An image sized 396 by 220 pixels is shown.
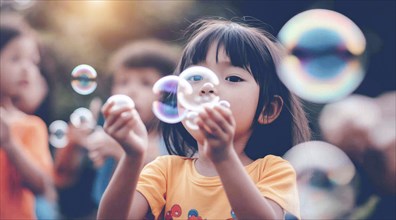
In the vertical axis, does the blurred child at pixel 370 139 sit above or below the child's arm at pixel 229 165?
below

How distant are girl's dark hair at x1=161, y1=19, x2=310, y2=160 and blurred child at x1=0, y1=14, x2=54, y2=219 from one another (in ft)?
3.88

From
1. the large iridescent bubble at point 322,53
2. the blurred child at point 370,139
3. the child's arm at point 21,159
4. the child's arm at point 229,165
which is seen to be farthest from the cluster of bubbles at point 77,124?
the child's arm at point 229,165

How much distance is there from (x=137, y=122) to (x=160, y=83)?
1.58 ft

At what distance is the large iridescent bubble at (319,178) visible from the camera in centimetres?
297

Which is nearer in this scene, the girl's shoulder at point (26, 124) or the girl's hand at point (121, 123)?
the girl's hand at point (121, 123)

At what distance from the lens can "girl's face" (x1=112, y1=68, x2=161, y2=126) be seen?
10.2 feet

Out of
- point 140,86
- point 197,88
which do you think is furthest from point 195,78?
point 140,86

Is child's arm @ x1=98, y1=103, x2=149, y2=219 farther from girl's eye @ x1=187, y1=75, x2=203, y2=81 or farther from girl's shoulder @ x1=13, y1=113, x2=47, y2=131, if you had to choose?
girl's shoulder @ x1=13, y1=113, x2=47, y2=131

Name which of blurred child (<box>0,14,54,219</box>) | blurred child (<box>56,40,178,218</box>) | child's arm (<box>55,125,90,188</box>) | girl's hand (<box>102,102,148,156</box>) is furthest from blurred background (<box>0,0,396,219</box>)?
girl's hand (<box>102,102,148,156</box>)

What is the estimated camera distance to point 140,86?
3295 mm

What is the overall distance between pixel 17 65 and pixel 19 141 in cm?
43

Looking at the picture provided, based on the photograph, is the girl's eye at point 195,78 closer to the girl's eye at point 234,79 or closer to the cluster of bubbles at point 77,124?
the girl's eye at point 234,79

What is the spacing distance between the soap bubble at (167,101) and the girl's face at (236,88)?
0.46ft

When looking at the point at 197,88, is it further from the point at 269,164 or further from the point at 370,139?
the point at 370,139
